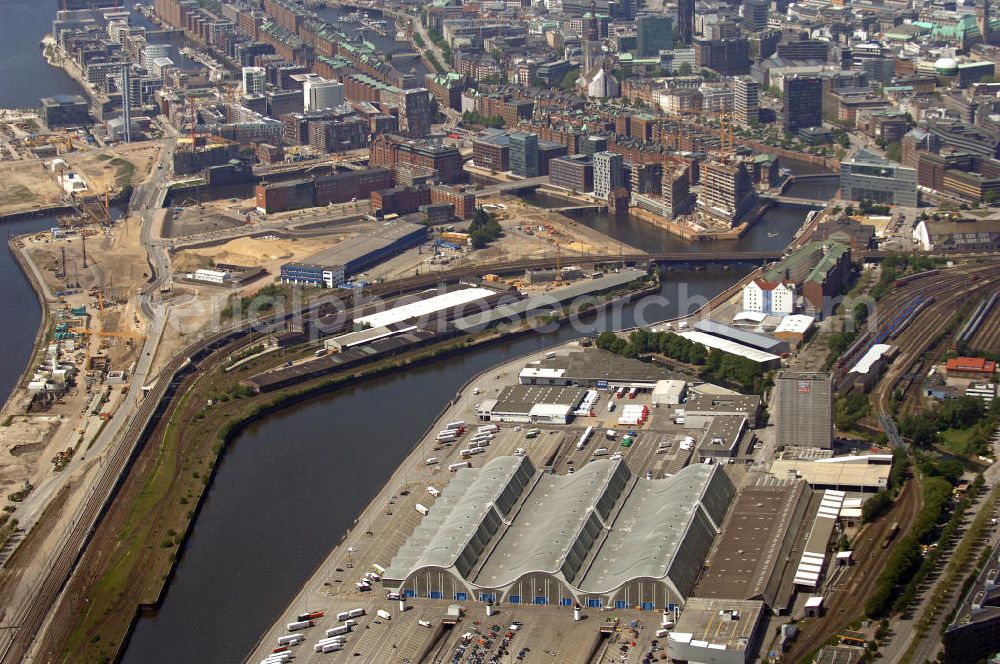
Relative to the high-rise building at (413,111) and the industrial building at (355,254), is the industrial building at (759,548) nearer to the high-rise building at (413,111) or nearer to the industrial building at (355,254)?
the industrial building at (355,254)

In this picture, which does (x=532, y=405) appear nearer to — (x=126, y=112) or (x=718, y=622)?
(x=718, y=622)

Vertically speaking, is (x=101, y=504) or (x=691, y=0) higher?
(x=691, y=0)

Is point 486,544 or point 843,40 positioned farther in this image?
point 843,40

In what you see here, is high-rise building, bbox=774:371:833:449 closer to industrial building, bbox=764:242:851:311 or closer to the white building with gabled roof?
the white building with gabled roof

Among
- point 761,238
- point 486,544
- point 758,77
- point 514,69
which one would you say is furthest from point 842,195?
point 486,544

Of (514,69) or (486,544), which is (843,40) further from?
(486,544)

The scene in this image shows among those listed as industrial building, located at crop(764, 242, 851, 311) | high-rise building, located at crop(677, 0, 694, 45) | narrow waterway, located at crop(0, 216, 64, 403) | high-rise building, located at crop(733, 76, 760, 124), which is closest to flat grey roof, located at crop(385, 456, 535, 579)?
narrow waterway, located at crop(0, 216, 64, 403)
